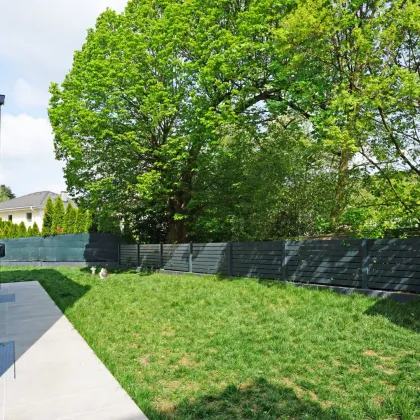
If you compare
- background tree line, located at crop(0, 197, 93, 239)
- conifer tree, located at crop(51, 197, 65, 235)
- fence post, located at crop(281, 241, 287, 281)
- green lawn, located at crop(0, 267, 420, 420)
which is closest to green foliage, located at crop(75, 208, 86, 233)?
background tree line, located at crop(0, 197, 93, 239)

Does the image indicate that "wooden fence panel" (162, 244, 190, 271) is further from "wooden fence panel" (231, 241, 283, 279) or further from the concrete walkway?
the concrete walkway

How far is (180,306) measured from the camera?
7852 mm

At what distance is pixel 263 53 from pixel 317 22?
4904 millimetres

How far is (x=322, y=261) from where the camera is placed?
339 inches

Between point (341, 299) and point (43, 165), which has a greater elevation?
point (43, 165)

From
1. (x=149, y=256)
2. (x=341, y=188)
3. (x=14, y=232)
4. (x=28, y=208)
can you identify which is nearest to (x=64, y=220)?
(x=14, y=232)

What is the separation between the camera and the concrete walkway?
133 inches

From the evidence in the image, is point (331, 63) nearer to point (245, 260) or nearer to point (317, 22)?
point (317, 22)

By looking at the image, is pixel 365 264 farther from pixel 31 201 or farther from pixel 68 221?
pixel 31 201

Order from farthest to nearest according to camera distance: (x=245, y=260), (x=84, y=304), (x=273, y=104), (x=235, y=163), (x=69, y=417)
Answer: (x=235, y=163) < (x=273, y=104) < (x=245, y=260) < (x=84, y=304) < (x=69, y=417)

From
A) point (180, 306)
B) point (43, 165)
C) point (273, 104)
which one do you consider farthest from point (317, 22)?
point (43, 165)

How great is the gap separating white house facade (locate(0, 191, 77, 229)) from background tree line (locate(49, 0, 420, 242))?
901 inches

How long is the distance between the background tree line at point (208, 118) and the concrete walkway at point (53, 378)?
23.5 feet

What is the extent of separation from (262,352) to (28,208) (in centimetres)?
3864
